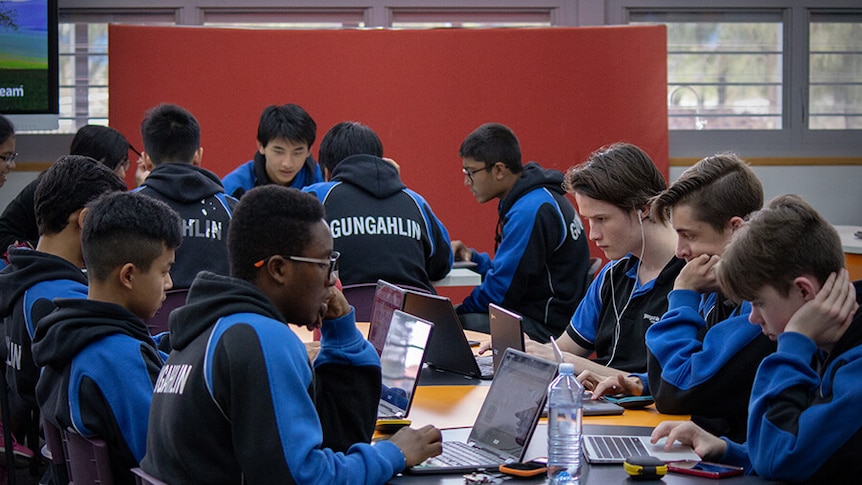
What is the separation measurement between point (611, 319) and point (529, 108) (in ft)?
13.2

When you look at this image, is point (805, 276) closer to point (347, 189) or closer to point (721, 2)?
point (347, 189)

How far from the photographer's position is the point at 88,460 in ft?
6.50

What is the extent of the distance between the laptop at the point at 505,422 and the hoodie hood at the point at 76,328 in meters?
0.73

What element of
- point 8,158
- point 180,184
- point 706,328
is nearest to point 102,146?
point 8,158

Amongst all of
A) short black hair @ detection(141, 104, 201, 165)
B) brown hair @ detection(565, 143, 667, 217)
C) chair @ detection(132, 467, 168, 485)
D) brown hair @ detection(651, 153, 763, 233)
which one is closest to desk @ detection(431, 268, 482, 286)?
short black hair @ detection(141, 104, 201, 165)

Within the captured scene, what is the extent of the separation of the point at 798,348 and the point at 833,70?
6787 millimetres

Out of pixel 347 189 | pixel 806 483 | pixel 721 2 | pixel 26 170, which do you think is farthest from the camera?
pixel 721 2

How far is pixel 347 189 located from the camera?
4203 mm

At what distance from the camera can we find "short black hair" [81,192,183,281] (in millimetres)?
2332

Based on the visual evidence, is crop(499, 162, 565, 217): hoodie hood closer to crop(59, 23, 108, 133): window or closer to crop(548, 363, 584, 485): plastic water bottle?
crop(548, 363, 584, 485): plastic water bottle

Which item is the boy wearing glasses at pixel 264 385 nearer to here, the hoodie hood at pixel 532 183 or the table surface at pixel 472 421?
the table surface at pixel 472 421

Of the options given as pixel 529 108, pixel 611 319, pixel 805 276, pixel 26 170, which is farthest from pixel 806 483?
pixel 26 170

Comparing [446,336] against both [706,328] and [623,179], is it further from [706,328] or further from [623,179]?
[706,328]

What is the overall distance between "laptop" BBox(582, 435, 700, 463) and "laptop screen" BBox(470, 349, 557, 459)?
137mm
